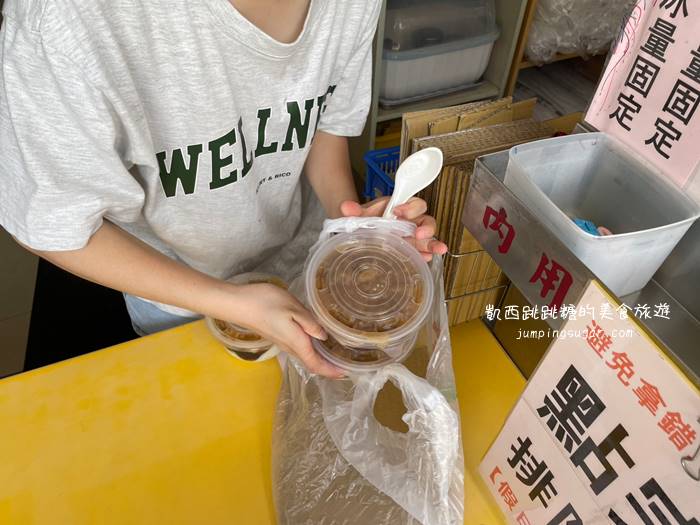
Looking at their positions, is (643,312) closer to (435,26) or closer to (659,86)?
(659,86)

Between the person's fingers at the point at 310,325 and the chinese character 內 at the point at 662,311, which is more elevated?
the chinese character 內 at the point at 662,311

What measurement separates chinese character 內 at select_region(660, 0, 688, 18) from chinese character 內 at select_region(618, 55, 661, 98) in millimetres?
50

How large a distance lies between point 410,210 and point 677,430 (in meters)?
0.40

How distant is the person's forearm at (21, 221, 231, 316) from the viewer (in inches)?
24.4

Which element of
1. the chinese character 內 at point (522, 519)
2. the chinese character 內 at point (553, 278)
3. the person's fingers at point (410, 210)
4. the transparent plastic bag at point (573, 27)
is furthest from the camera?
the transparent plastic bag at point (573, 27)

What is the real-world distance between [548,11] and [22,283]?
2007 millimetres

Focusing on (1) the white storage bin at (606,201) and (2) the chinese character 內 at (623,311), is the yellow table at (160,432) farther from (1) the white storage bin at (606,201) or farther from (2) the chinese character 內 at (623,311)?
(2) the chinese character 內 at (623,311)

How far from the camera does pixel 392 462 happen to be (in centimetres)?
57

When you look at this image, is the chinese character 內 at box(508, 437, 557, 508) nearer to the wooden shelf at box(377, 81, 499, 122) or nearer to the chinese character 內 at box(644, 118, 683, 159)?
the chinese character 內 at box(644, 118, 683, 159)

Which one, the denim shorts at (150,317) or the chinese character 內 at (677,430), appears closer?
the chinese character 內 at (677,430)

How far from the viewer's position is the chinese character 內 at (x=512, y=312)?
80 cm

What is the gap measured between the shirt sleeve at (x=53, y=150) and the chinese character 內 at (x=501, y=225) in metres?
0.41

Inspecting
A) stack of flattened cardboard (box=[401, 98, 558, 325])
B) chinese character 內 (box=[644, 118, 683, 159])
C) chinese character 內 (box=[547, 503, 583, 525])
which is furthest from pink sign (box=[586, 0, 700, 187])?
chinese character 內 (box=[547, 503, 583, 525])

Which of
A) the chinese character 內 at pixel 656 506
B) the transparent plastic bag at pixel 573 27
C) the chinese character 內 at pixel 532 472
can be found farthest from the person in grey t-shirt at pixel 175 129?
the transparent plastic bag at pixel 573 27
